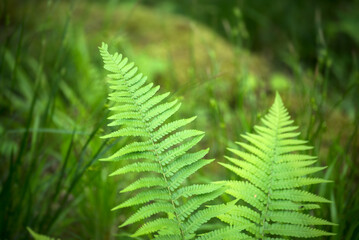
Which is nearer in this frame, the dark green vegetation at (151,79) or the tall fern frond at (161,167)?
the tall fern frond at (161,167)

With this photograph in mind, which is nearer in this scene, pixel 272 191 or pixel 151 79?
pixel 272 191

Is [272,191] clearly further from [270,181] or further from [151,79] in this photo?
[151,79]

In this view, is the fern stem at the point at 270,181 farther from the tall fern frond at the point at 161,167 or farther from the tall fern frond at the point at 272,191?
the tall fern frond at the point at 161,167

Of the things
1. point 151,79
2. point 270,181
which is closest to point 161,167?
point 270,181

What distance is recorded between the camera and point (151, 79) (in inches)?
112

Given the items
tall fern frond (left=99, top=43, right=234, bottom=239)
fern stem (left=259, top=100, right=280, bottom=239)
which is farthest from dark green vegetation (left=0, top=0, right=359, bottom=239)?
fern stem (left=259, top=100, right=280, bottom=239)

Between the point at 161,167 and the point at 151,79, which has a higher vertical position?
the point at 151,79

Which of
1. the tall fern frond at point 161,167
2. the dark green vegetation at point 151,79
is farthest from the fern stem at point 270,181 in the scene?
the dark green vegetation at point 151,79

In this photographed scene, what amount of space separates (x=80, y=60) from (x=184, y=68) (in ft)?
3.62

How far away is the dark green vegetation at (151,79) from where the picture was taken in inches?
54.7

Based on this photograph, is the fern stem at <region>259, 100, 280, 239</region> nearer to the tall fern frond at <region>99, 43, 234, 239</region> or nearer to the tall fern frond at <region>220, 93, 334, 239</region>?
the tall fern frond at <region>220, 93, 334, 239</region>

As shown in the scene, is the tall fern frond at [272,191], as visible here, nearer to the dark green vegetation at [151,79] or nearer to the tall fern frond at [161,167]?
the tall fern frond at [161,167]

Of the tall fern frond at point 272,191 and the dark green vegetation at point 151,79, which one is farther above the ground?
the dark green vegetation at point 151,79

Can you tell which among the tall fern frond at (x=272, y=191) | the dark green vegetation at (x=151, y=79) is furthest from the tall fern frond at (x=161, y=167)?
the dark green vegetation at (x=151, y=79)
